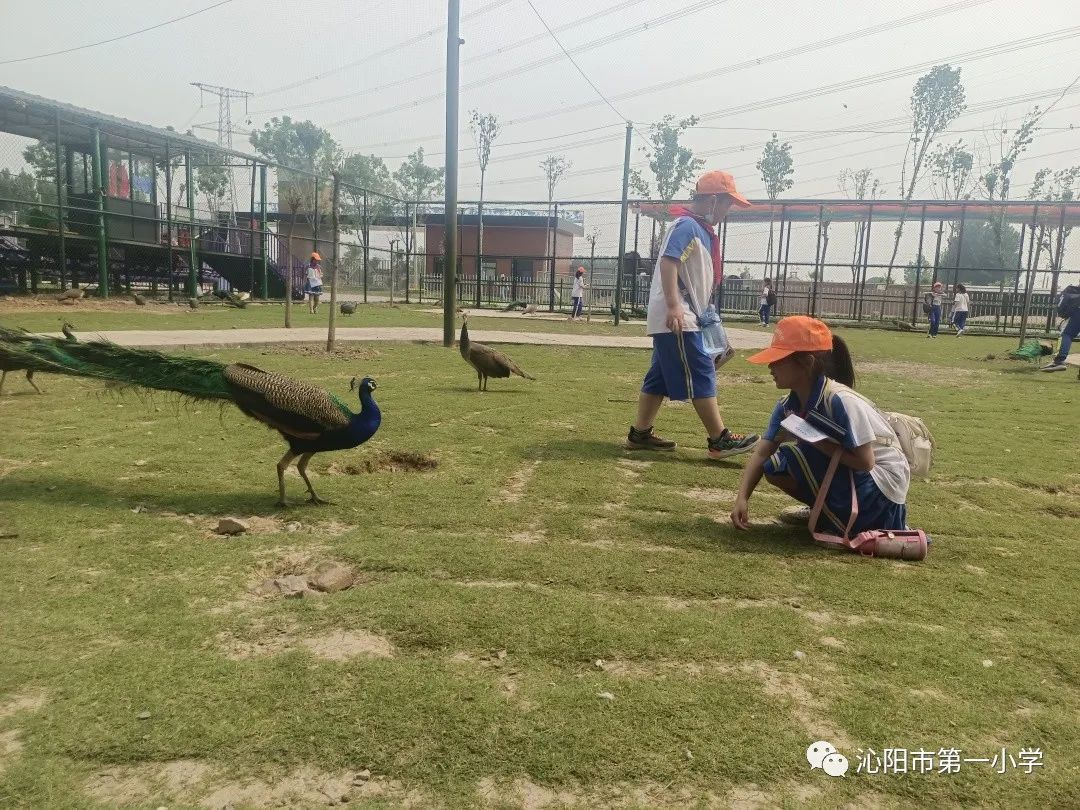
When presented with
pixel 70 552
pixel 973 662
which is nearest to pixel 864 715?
pixel 973 662

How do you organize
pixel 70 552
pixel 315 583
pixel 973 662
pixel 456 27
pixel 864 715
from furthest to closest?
1. pixel 456 27
2. pixel 70 552
3. pixel 315 583
4. pixel 973 662
5. pixel 864 715

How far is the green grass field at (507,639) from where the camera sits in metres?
2.09

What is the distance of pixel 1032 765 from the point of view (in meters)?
2.15

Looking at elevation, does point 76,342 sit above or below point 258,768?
above

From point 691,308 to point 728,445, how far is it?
1095mm

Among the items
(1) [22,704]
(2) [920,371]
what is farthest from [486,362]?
(2) [920,371]

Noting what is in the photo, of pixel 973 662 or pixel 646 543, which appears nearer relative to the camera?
pixel 973 662

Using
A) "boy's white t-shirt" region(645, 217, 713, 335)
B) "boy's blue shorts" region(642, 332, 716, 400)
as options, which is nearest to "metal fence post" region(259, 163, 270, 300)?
"boy's white t-shirt" region(645, 217, 713, 335)

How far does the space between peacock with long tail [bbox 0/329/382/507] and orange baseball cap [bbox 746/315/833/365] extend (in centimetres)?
226

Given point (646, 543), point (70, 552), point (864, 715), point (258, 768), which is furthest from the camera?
point (646, 543)

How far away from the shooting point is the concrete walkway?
12.1 meters

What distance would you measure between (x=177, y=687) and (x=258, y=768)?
1.79 ft

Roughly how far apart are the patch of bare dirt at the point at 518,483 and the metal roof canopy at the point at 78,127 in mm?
21235

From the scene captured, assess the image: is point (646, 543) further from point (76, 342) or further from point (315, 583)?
point (76, 342)
